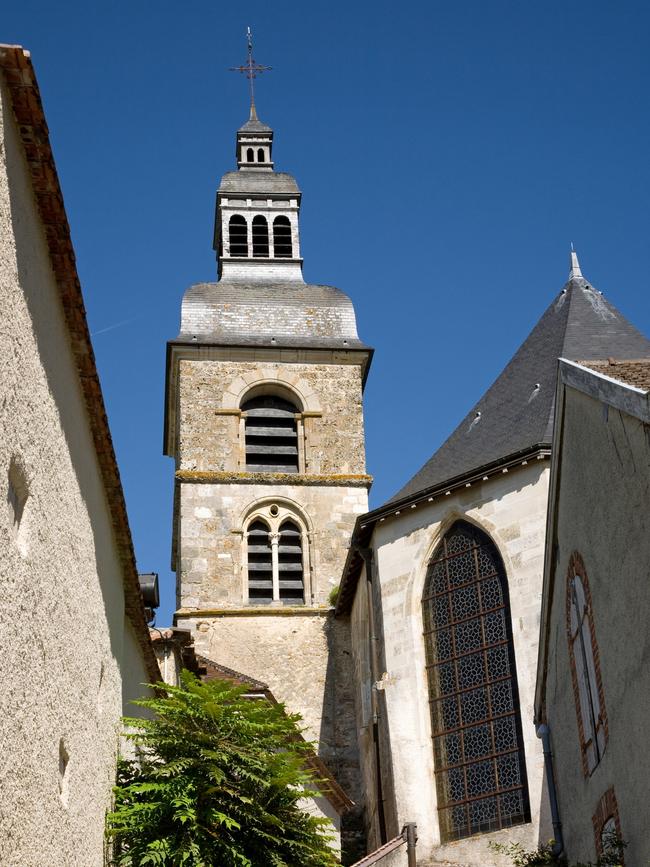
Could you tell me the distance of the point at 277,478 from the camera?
86.8 ft

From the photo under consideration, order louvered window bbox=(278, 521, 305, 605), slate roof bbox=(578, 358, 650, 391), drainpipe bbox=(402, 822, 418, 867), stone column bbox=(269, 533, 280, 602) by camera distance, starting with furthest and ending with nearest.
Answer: louvered window bbox=(278, 521, 305, 605) → stone column bbox=(269, 533, 280, 602) → drainpipe bbox=(402, 822, 418, 867) → slate roof bbox=(578, 358, 650, 391)

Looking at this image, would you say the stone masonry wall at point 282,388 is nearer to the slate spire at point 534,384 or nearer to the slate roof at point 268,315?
the slate roof at point 268,315

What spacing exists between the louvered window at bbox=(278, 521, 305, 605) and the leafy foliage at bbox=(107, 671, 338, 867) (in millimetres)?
13409

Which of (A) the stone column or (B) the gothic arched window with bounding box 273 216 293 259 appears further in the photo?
(B) the gothic arched window with bounding box 273 216 293 259

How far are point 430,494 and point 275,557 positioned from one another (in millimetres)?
7005

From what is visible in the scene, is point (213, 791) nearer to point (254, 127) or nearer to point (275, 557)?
point (275, 557)

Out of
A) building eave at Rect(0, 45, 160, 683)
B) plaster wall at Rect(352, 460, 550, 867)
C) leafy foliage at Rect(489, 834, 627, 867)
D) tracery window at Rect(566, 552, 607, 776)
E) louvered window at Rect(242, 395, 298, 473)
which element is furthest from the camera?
louvered window at Rect(242, 395, 298, 473)

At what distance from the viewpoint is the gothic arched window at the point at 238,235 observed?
31.4 m

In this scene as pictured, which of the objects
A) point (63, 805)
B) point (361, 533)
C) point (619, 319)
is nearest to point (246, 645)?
point (361, 533)

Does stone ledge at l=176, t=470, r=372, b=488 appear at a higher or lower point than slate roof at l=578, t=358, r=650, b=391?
higher

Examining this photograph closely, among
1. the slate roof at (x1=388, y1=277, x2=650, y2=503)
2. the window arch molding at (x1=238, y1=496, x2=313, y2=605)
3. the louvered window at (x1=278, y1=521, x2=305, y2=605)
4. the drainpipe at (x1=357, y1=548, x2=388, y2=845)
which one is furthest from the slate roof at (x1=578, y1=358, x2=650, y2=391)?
the louvered window at (x1=278, y1=521, x2=305, y2=605)

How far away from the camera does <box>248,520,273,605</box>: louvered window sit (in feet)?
84.1

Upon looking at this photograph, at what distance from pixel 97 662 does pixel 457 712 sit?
8970mm

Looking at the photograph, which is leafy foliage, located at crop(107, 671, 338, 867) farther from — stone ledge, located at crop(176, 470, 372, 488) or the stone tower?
stone ledge, located at crop(176, 470, 372, 488)
